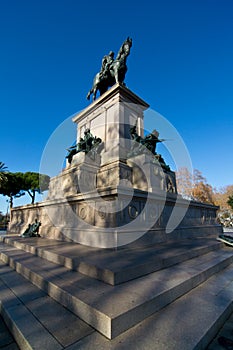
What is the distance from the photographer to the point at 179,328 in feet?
7.20

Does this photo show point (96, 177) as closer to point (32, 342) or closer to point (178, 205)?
point (178, 205)

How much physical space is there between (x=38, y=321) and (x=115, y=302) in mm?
1015

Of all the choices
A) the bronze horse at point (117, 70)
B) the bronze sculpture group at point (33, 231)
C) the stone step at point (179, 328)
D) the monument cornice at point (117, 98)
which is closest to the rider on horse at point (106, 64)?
the bronze horse at point (117, 70)

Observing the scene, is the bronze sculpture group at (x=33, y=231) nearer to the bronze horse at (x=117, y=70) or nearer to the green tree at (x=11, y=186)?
the bronze horse at (x=117, y=70)

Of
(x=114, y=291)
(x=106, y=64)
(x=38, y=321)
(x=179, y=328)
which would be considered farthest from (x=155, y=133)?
(x=38, y=321)

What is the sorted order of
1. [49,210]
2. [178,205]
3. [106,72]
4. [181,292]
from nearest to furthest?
[181,292]
[178,205]
[49,210]
[106,72]

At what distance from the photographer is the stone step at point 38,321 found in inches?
78.4

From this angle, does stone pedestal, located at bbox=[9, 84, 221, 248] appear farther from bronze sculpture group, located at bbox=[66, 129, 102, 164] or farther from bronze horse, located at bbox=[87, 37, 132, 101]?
bronze horse, located at bbox=[87, 37, 132, 101]

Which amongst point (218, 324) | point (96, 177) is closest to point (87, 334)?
point (218, 324)

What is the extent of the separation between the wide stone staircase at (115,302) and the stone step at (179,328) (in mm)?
10

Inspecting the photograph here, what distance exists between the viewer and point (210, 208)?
10406mm

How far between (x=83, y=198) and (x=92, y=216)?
700mm

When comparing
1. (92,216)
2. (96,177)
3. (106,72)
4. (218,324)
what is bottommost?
(218,324)

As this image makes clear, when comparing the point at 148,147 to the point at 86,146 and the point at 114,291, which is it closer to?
the point at 86,146
